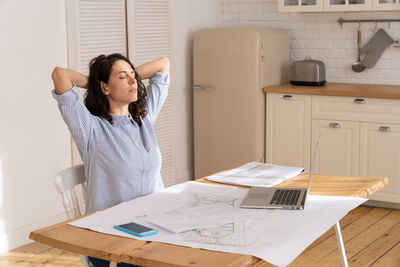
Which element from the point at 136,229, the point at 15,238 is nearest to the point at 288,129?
the point at 15,238

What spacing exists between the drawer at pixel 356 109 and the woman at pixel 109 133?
2419 millimetres

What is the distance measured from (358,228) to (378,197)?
0.50m

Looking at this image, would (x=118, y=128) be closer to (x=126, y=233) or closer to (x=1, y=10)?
(x=126, y=233)

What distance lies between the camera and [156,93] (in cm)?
271

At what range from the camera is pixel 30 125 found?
385 cm

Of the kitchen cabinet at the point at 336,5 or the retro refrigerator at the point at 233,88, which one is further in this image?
the retro refrigerator at the point at 233,88

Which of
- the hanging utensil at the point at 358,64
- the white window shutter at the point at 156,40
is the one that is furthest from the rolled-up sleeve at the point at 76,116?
the hanging utensil at the point at 358,64

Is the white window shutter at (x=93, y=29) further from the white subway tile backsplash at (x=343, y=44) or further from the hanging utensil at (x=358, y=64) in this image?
the hanging utensil at (x=358, y=64)

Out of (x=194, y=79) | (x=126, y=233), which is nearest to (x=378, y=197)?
(x=194, y=79)

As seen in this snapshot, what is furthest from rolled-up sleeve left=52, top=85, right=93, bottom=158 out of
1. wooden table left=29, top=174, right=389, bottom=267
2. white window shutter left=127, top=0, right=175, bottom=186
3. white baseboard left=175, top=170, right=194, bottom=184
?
Answer: white baseboard left=175, top=170, right=194, bottom=184

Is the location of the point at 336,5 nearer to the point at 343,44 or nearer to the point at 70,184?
the point at 343,44

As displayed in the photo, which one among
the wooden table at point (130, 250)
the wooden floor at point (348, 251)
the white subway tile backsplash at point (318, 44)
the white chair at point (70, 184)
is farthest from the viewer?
the white subway tile backsplash at point (318, 44)

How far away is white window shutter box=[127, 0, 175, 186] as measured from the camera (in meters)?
4.45

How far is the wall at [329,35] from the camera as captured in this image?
4871 mm
